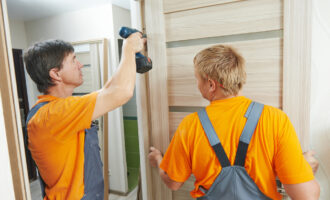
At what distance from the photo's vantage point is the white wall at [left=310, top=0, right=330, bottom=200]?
966mm

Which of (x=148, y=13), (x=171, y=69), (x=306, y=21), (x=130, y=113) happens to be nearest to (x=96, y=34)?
(x=130, y=113)

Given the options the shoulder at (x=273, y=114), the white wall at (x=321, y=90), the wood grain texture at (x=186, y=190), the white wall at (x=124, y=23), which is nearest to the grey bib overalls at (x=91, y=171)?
the wood grain texture at (x=186, y=190)

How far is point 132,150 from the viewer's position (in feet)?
9.49

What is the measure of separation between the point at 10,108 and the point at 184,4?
37.7 inches

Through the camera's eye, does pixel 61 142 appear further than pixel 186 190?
No

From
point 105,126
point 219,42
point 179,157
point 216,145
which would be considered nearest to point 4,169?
point 179,157

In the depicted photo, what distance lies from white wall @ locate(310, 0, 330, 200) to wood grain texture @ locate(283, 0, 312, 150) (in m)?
0.08

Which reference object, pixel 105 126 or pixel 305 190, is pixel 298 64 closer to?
pixel 305 190

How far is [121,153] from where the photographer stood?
8.61 ft

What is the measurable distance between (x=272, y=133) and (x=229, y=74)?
266 millimetres

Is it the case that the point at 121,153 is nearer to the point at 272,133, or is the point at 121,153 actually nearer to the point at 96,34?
the point at 96,34

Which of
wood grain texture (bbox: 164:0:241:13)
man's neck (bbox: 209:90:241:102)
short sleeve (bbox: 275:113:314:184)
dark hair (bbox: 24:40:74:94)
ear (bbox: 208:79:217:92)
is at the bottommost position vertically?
short sleeve (bbox: 275:113:314:184)

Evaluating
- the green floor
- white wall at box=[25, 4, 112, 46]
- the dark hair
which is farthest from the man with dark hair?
the green floor

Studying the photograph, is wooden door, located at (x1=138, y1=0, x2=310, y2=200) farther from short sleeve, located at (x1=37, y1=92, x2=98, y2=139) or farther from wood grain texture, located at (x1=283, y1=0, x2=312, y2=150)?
short sleeve, located at (x1=37, y1=92, x2=98, y2=139)
